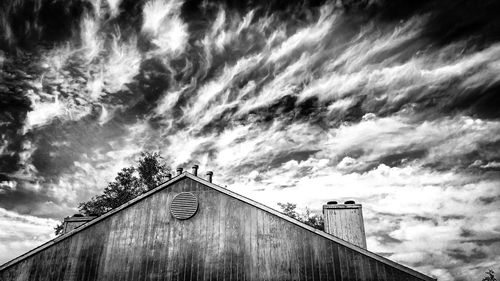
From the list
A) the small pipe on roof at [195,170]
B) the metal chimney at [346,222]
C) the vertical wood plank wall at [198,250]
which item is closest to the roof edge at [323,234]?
the vertical wood plank wall at [198,250]

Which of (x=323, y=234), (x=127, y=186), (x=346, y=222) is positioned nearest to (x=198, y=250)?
(x=323, y=234)

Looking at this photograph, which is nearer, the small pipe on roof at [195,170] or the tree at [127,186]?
the small pipe on roof at [195,170]

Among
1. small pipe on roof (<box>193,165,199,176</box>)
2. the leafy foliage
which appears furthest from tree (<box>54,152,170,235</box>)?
small pipe on roof (<box>193,165,199,176</box>)

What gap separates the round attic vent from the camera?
39.6ft

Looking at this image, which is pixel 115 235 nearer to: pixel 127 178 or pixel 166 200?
pixel 166 200

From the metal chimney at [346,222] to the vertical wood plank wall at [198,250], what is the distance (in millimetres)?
3129

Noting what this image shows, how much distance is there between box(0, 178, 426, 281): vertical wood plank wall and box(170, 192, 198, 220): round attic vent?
21cm

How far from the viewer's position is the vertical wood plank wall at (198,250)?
10.5 metres

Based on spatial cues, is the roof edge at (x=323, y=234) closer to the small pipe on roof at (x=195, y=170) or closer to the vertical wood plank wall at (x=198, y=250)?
the vertical wood plank wall at (x=198, y=250)

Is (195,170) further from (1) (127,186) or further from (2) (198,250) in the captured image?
(1) (127,186)

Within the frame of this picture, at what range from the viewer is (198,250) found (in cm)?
1148

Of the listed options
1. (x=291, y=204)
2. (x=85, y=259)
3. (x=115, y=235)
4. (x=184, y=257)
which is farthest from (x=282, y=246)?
(x=291, y=204)

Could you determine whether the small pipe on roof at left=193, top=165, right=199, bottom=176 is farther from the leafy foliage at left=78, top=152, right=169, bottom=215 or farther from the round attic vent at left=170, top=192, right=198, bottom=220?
the leafy foliage at left=78, top=152, right=169, bottom=215

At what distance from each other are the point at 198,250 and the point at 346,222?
20.9 ft
